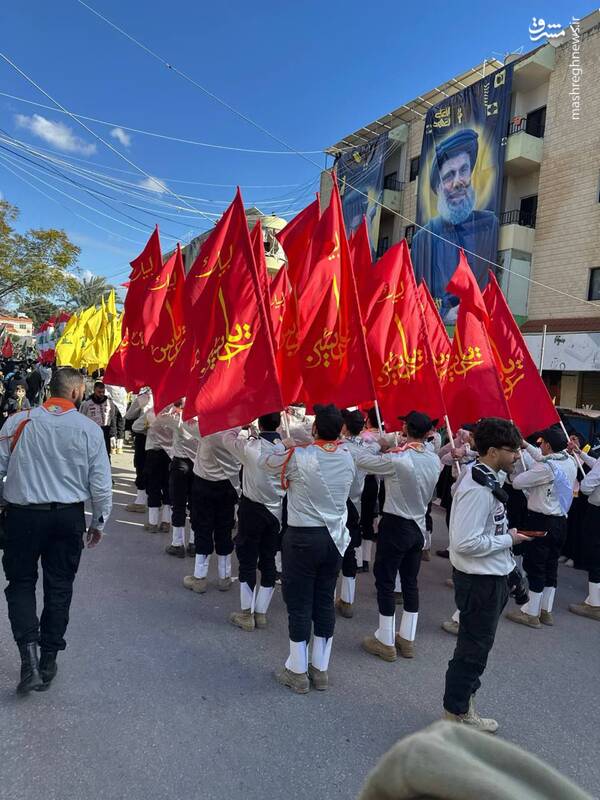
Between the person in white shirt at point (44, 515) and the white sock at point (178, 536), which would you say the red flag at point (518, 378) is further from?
the person in white shirt at point (44, 515)

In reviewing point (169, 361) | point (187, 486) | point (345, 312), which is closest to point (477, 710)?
point (345, 312)

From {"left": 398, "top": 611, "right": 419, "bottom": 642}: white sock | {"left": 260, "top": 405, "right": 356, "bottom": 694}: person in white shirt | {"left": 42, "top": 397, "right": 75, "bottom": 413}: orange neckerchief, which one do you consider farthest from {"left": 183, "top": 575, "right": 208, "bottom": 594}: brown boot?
{"left": 42, "top": 397, "right": 75, "bottom": 413}: orange neckerchief

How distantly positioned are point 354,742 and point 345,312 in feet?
11.4

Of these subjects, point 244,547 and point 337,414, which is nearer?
point 337,414

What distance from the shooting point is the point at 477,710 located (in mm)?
3648

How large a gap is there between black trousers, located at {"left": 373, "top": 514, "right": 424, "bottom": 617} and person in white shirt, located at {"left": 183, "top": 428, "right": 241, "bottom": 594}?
1727 mm

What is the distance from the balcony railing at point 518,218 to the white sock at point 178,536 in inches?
685

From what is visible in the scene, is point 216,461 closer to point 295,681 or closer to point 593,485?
point 295,681

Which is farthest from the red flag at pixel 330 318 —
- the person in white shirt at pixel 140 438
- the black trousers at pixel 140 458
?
the black trousers at pixel 140 458

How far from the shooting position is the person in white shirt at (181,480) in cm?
633

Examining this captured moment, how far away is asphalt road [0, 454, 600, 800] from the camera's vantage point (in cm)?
276

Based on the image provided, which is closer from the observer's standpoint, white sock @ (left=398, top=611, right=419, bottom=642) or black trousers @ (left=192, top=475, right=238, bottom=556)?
white sock @ (left=398, top=611, right=419, bottom=642)

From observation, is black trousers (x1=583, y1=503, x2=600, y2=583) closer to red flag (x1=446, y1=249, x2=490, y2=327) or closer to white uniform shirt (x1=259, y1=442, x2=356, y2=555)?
red flag (x1=446, y1=249, x2=490, y2=327)

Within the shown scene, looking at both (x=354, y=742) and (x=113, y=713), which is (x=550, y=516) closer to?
(x=354, y=742)
